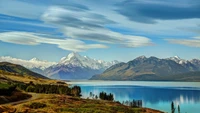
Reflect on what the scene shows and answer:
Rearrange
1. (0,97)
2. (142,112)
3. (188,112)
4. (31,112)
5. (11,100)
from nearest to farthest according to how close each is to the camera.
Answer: (31,112) < (0,97) < (11,100) < (142,112) < (188,112)

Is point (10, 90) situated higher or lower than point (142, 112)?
higher

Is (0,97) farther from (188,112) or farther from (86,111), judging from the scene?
(188,112)

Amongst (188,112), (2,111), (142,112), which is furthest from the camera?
(188,112)

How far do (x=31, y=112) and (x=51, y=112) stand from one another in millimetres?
10604

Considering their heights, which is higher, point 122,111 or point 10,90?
point 10,90

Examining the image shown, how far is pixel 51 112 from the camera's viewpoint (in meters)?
97.8

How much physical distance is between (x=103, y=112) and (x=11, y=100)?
45.5 meters

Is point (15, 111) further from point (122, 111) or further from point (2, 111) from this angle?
point (122, 111)

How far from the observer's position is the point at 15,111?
8288 centimetres

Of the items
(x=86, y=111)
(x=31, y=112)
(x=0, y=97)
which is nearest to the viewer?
(x=31, y=112)

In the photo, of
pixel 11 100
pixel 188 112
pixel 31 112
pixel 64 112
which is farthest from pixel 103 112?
pixel 188 112

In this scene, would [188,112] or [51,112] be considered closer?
[51,112]

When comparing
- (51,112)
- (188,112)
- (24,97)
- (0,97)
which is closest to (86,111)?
(51,112)

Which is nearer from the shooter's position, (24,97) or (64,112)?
(64,112)
